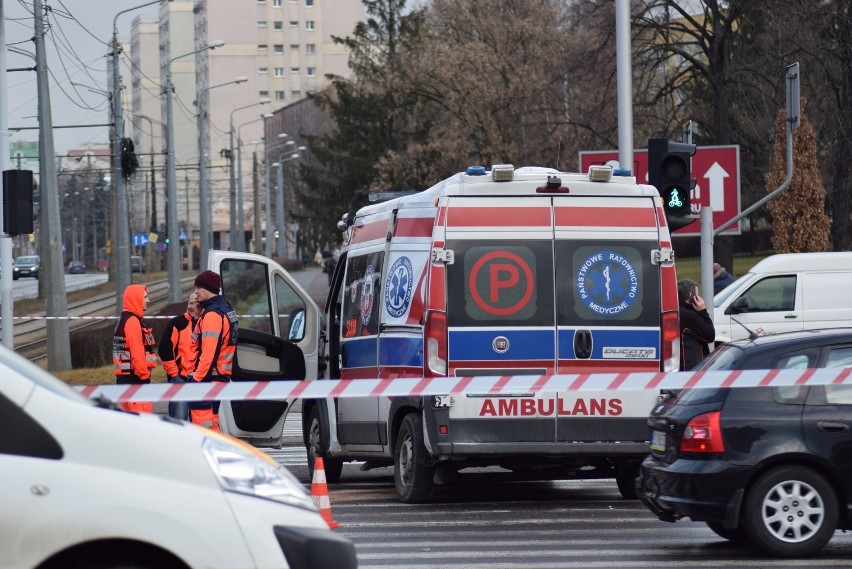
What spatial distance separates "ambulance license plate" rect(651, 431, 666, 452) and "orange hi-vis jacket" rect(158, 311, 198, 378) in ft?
14.3

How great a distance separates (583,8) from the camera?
3753 centimetres

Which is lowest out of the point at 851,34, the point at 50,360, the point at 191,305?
the point at 50,360

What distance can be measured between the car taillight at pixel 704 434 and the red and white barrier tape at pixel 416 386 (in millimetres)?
239

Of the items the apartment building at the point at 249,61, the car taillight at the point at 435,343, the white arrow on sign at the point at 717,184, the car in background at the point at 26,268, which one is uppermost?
the apartment building at the point at 249,61

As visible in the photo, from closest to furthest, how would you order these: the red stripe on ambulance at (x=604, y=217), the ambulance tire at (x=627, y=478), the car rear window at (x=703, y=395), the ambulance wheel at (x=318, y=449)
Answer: the car rear window at (x=703, y=395)
the red stripe on ambulance at (x=604, y=217)
the ambulance tire at (x=627, y=478)
the ambulance wheel at (x=318, y=449)

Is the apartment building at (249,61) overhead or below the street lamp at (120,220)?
overhead

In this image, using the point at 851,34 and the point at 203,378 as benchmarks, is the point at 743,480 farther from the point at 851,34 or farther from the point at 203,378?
the point at 851,34

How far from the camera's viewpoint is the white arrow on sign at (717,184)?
59.5 ft

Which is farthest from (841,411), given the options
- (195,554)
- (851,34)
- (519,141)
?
(519,141)

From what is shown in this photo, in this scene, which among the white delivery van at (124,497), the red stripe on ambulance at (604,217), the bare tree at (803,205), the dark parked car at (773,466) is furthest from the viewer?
the bare tree at (803,205)

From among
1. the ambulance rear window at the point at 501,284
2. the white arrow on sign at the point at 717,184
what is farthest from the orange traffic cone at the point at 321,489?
the white arrow on sign at the point at 717,184

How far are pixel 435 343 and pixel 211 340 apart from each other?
2.15 metres

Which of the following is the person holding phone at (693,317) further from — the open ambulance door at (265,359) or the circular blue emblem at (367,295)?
the open ambulance door at (265,359)

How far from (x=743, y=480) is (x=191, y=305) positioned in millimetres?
5460
